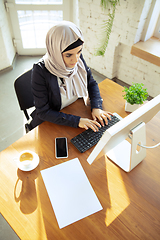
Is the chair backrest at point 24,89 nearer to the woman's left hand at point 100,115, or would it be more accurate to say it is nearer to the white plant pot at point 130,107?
the woman's left hand at point 100,115

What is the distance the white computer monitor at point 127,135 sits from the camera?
0.72 metres

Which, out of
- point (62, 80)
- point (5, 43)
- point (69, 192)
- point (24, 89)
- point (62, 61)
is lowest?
point (5, 43)

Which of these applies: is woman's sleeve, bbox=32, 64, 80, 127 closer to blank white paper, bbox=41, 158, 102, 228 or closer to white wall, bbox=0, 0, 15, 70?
blank white paper, bbox=41, 158, 102, 228

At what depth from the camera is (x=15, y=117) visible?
2281 mm

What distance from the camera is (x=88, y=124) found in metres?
1.18

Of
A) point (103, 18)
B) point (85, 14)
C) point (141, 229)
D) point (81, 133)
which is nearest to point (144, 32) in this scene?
point (103, 18)

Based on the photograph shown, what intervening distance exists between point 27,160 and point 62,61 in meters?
0.64

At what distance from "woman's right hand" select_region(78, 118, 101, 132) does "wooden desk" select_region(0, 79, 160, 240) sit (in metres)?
0.08

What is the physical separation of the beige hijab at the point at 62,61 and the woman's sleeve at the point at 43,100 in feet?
0.24

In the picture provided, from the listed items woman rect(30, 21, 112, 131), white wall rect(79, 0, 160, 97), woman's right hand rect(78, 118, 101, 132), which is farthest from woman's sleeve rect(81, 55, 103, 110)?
white wall rect(79, 0, 160, 97)

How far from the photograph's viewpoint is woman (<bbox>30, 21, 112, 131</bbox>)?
109 cm

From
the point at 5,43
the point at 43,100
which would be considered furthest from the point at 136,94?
the point at 5,43

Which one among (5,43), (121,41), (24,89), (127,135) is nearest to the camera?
(127,135)

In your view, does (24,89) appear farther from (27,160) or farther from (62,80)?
(27,160)
